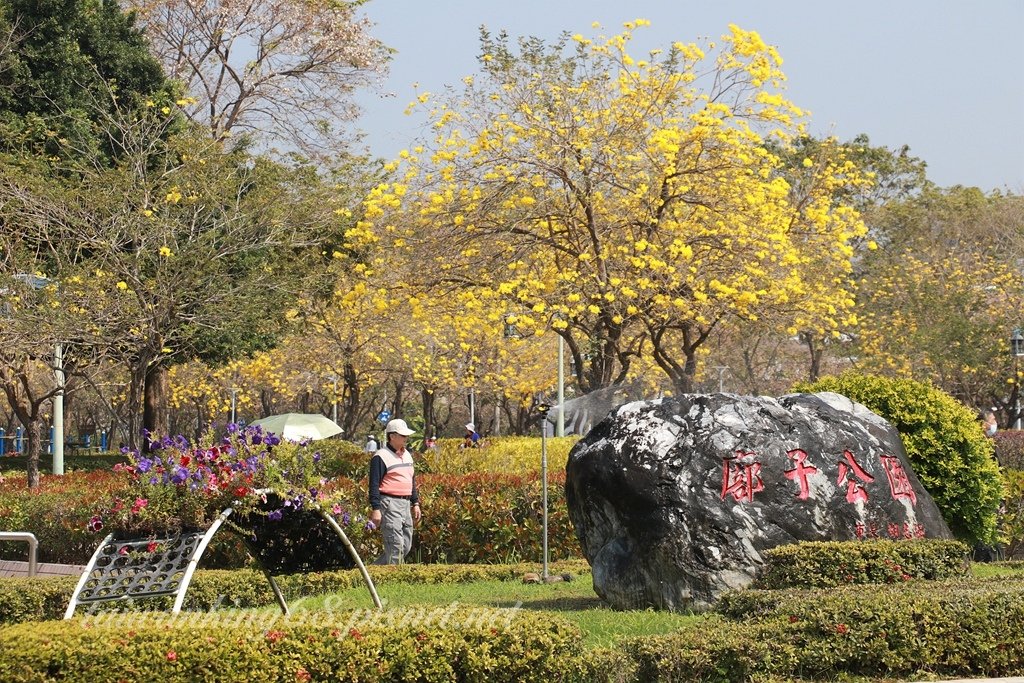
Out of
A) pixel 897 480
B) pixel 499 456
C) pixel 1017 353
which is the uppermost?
pixel 1017 353

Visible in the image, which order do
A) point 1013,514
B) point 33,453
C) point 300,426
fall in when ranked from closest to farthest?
point 1013,514 → point 33,453 → point 300,426

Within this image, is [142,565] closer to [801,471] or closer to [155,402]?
[801,471]

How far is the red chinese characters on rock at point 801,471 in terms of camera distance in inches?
343

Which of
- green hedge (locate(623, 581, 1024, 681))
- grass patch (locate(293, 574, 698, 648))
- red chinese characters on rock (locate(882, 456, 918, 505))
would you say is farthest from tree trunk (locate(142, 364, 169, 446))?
green hedge (locate(623, 581, 1024, 681))

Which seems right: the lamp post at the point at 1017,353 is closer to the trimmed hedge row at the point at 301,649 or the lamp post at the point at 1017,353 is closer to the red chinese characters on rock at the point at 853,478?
the red chinese characters on rock at the point at 853,478

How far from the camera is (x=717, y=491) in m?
8.55

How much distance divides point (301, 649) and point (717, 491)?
3749 mm

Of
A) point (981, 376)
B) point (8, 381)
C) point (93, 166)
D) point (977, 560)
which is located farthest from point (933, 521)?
point (981, 376)

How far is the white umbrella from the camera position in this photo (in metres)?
27.0

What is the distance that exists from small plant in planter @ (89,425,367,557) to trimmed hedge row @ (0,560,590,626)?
107 centimetres

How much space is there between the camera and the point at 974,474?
36.0ft

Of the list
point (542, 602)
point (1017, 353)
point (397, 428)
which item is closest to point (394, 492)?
point (397, 428)

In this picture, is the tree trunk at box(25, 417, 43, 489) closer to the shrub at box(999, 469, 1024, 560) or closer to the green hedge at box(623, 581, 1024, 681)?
the shrub at box(999, 469, 1024, 560)

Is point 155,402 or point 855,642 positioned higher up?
point 155,402
